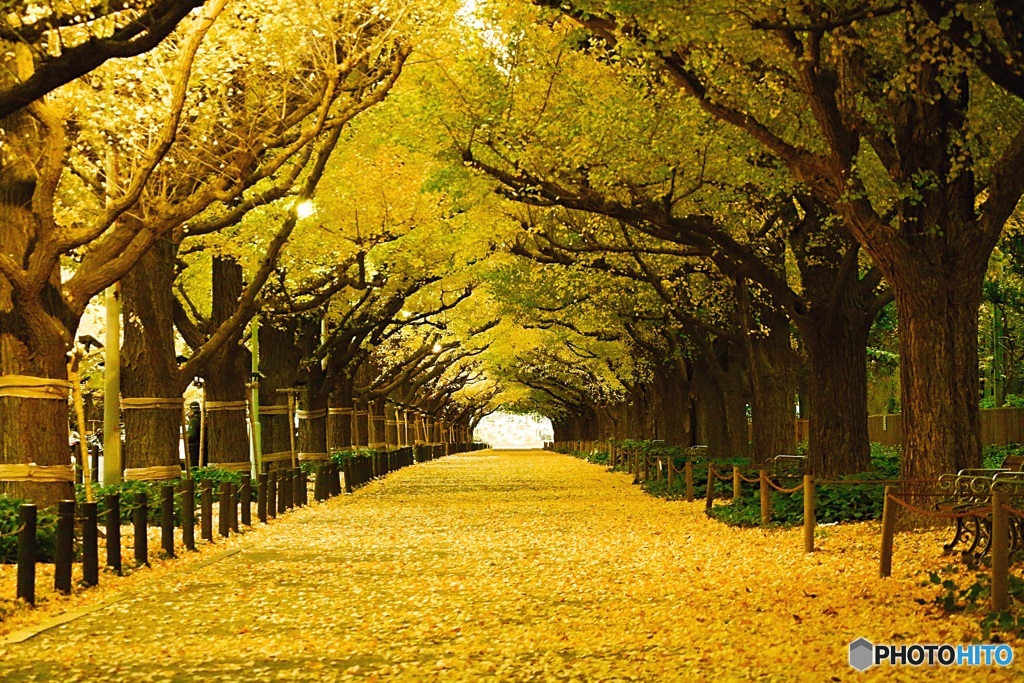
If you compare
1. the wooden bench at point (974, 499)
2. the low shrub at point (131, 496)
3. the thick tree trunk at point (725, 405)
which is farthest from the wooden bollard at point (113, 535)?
the thick tree trunk at point (725, 405)

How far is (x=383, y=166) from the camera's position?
28625 mm

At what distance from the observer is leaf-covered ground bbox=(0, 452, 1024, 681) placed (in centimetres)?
912

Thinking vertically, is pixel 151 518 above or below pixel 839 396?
below

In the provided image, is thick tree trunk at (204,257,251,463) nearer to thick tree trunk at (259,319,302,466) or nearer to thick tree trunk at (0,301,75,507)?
thick tree trunk at (259,319,302,466)

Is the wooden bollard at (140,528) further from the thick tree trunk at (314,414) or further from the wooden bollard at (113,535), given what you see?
the thick tree trunk at (314,414)

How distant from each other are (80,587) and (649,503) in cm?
1803

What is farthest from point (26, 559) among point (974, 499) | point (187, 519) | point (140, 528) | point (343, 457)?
point (343, 457)

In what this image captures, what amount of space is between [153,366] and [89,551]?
9134mm

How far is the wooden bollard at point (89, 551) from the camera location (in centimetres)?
1391

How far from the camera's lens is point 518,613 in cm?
1195

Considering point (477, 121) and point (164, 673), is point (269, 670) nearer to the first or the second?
point (164, 673)

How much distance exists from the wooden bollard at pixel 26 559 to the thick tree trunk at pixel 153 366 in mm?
9932

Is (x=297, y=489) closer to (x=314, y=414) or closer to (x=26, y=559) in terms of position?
(x=314, y=414)

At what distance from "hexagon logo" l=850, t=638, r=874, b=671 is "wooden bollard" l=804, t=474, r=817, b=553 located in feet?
24.0
